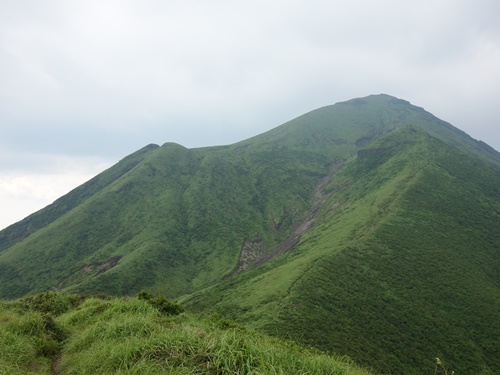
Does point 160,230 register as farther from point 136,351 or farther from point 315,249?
point 136,351

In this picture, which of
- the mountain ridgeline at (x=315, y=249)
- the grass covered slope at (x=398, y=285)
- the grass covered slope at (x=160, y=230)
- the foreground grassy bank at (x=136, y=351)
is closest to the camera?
the foreground grassy bank at (x=136, y=351)

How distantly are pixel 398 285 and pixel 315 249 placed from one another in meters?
27.5

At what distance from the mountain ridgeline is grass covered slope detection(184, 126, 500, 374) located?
321 mm

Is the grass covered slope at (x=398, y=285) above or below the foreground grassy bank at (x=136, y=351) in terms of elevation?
below

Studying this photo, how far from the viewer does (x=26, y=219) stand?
6772 inches

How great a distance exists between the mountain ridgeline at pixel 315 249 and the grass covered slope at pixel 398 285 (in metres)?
0.32

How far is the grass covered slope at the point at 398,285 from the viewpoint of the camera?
158ft

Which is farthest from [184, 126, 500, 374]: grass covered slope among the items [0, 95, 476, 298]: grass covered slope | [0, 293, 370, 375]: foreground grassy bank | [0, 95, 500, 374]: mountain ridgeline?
[0, 95, 476, 298]: grass covered slope

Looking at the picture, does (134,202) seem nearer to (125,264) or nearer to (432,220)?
(125,264)

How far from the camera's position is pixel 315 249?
8825 centimetres

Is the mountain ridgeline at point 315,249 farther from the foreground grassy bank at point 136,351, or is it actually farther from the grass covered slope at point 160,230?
the foreground grassy bank at point 136,351

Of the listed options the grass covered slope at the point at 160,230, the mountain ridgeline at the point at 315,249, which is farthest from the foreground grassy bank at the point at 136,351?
the grass covered slope at the point at 160,230

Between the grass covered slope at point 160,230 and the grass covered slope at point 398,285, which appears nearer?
the grass covered slope at point 398,285

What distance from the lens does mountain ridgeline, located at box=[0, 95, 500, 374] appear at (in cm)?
5203
